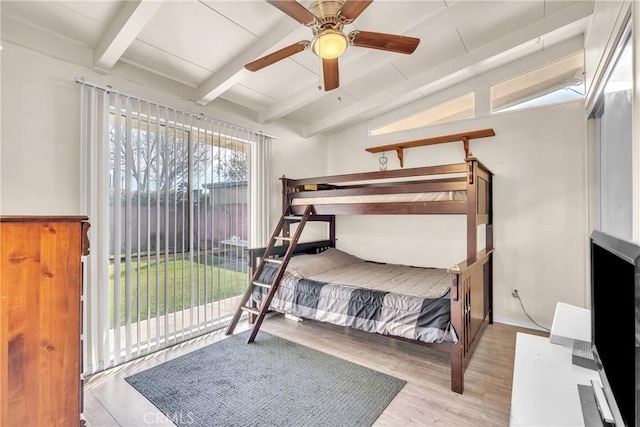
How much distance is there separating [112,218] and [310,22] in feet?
6.81

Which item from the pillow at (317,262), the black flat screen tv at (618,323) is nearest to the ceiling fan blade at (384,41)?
the black flat screen tv at (618,323)

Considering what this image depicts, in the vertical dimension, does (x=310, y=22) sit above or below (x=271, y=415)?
above

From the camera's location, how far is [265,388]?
211 cm

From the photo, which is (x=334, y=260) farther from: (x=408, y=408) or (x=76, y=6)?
(x=76, y=6)

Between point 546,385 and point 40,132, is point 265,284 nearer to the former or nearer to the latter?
point 40,132

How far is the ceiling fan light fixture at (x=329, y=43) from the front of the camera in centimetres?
169

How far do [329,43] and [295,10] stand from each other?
9.8 inches

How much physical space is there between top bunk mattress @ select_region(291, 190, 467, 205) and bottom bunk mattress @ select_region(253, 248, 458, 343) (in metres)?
0.73

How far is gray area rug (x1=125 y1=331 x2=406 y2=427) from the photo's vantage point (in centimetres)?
183

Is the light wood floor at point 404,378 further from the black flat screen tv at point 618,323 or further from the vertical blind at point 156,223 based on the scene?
the black flat screen tv at point 618,323

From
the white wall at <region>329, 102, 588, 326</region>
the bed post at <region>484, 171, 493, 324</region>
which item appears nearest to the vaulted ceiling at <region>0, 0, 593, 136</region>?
the white wall at <region>329, 102, 588, 326</region>

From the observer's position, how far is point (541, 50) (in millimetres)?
3125

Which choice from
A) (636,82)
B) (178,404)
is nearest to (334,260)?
(178,404)

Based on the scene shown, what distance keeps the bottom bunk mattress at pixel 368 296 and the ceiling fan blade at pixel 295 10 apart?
82.2 inches
